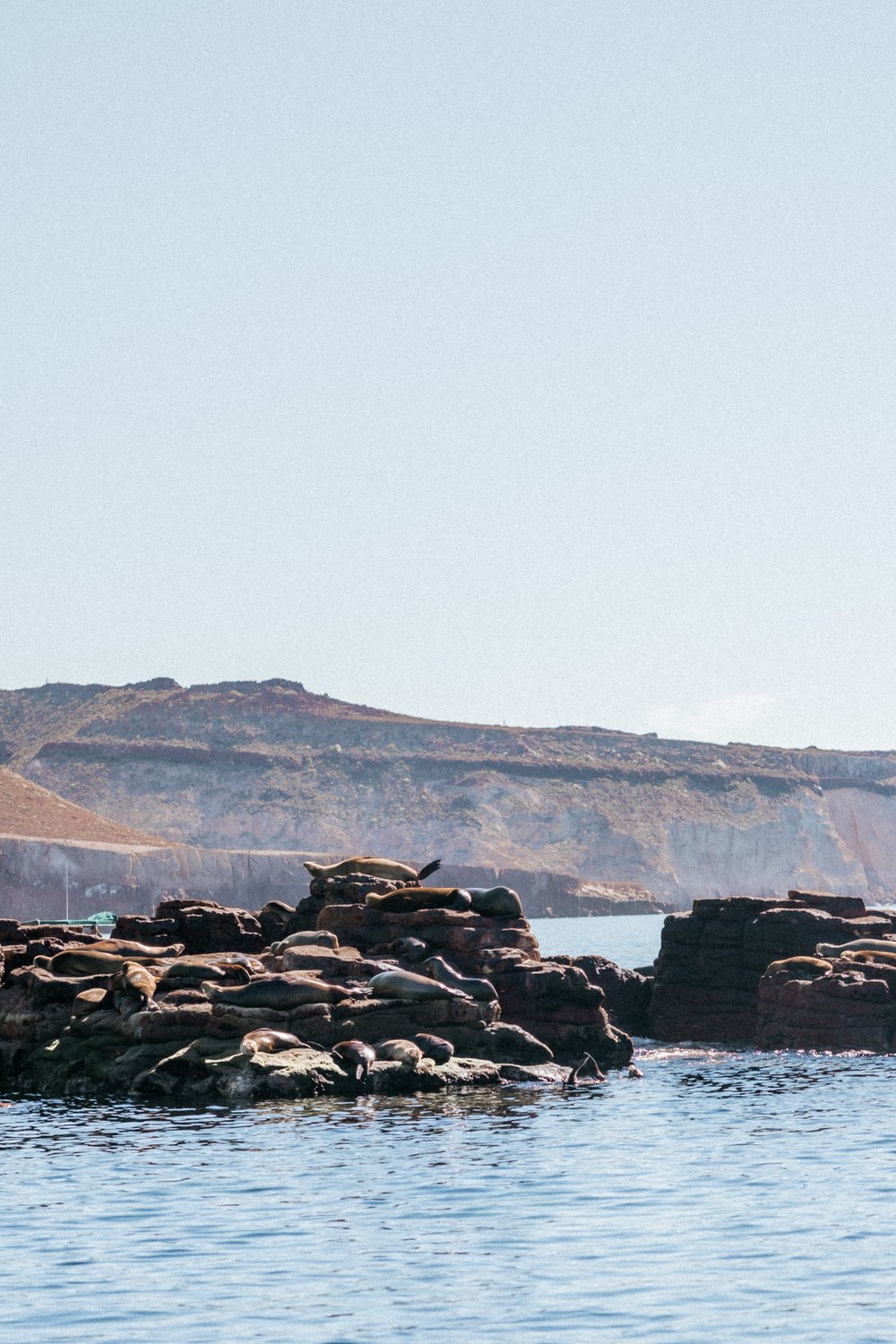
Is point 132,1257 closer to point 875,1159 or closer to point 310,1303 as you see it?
point 310,1303

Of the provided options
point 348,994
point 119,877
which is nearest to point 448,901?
point 348,994

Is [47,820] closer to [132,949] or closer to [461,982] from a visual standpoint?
[132,949]

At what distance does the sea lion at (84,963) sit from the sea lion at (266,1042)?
6796 millimetres

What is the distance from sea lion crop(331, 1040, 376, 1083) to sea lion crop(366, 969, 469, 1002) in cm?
251

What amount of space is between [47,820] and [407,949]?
115 metres

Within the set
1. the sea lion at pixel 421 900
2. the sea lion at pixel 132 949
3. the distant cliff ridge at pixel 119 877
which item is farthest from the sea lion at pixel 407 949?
the distant cliff ridge at pixel 119 877

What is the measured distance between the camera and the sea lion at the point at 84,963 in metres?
43.2

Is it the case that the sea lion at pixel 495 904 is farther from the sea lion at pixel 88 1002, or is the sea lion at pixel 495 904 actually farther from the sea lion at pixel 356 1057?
the sea lion at pixel 88 1002

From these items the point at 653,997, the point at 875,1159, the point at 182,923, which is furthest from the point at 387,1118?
the point at 653,997

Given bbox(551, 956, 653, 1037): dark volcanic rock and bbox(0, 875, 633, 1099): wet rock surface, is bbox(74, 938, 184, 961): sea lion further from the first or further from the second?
bbox(551, 956, 653, 1037): dark volcanic rock

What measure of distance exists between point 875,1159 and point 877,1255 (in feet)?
27.3

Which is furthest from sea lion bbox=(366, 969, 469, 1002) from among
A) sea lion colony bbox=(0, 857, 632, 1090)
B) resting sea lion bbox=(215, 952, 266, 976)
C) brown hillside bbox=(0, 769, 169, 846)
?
brown hillside bbox=(0, 769, 169, 846)

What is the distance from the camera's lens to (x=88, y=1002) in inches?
1596

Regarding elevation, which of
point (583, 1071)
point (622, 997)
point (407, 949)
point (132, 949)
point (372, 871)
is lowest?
point (583, 1071)
